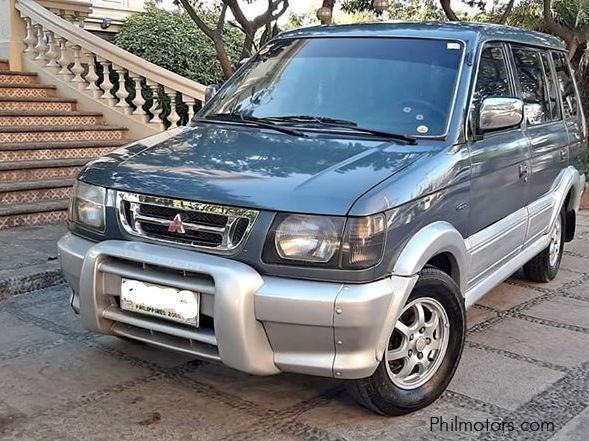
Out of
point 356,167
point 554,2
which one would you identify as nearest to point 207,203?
point 356,167

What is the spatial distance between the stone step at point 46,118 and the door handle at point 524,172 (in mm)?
5665

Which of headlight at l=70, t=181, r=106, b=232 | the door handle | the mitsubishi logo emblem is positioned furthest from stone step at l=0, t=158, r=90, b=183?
the door handle

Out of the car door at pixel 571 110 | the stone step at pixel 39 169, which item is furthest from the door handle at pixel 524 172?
A: the stone step at pixel 39 169

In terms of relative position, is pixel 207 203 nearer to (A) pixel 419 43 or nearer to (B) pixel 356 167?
(B) pixel 356 167

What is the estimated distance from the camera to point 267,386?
3.65 m

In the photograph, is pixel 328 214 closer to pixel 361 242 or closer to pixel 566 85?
pixel 361 242

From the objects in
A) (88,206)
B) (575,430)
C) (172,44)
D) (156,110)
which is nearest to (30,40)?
(172,44)

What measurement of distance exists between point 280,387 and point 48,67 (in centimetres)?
687

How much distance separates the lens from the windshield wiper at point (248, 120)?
374cm

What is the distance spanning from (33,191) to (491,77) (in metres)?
4.62

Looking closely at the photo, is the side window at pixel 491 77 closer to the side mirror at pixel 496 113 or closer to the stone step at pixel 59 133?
the side mirror at pixel 496 113

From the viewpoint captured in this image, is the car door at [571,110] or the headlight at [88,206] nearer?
the headlight at [88,206]

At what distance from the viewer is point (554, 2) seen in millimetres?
12070

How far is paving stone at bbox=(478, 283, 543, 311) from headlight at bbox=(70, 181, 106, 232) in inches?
118
